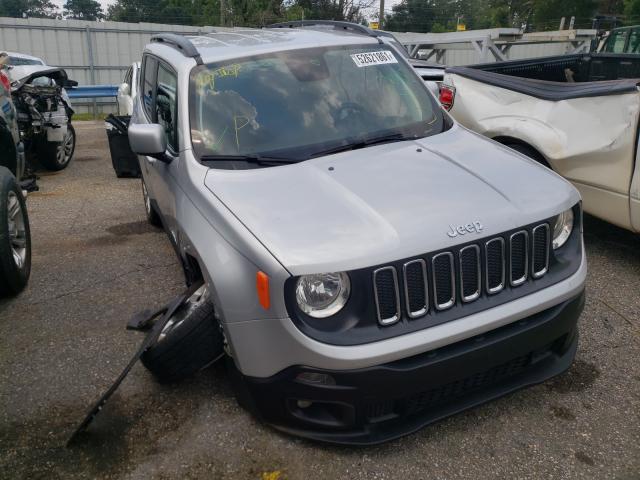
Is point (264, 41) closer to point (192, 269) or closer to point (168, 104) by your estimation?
point (168, 104)

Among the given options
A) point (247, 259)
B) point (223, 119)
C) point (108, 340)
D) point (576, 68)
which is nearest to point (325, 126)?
point (223, 119)

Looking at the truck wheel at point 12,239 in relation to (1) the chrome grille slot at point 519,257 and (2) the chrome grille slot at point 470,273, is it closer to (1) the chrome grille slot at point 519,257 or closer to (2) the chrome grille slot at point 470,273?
(2) the chrome grille slot at point 470,273

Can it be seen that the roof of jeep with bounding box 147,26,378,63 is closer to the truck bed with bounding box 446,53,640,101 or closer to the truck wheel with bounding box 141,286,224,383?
the truck wheel with bounding box 141,286,224,383

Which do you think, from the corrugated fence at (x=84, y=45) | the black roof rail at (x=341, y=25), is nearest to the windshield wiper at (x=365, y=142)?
the black roof rail at (x=341, y=25)

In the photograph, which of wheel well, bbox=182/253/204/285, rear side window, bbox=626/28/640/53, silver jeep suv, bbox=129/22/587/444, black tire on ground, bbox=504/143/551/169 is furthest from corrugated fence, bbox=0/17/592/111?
wheel well, bbox=182/253/204/285

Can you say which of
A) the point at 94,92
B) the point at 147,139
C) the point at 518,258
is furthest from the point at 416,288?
the point at 94,92

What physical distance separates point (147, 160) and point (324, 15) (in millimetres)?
36280

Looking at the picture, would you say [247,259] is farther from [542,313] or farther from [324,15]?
[324,15]

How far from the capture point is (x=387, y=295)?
240 cm

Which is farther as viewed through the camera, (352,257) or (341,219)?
(341,219)

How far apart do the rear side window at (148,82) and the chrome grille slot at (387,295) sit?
2.87 m

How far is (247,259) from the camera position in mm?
2455

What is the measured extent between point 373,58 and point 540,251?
6.14 ft

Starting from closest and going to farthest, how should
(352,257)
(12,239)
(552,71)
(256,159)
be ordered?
(352,257), (256,159), (12,239), (552,71)
